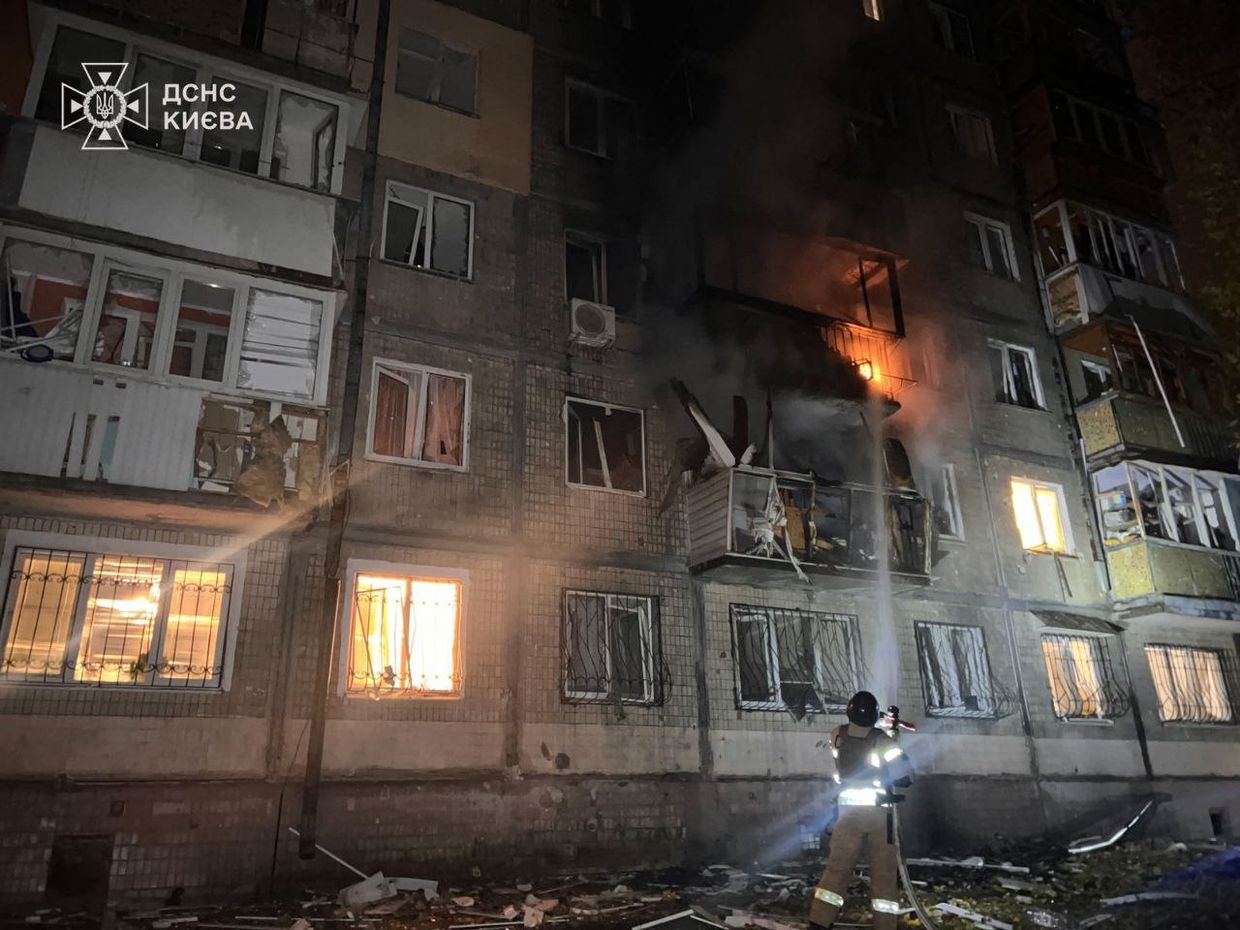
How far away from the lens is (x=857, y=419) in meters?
14.1

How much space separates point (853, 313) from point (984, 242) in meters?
4.60

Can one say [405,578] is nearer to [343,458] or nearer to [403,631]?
[403,631]

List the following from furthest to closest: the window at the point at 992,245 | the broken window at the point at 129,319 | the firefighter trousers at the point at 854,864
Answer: the window at the point at 992,245, the broken window at the point at 129,319, the firefighter trousers at the point at 854,864

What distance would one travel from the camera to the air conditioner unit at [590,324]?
488 inches

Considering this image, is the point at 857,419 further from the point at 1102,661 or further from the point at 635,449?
the point at 1102,661

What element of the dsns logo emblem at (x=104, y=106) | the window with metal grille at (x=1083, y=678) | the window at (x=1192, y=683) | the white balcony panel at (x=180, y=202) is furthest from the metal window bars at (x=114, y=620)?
the window at (x=1192, y=683)

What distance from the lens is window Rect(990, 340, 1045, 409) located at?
16.6 meters

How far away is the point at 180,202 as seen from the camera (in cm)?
989

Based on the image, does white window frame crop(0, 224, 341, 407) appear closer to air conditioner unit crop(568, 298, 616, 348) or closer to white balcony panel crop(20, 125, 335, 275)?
white balcony panel crop(20, 125, 335, 275)

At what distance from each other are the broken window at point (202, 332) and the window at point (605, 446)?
460 cm

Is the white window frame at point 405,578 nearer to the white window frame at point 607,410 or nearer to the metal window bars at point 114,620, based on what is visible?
the metal window bars at point 114,620

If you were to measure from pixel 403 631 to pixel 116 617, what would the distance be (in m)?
3.06

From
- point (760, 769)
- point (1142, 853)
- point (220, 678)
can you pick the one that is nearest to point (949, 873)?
point (760, 769)

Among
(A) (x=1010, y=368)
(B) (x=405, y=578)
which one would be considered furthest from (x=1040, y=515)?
(B) (x=405, y=578)
